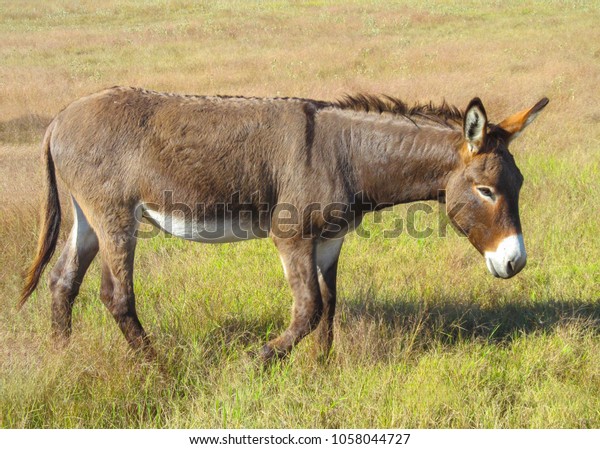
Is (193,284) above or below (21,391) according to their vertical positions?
below

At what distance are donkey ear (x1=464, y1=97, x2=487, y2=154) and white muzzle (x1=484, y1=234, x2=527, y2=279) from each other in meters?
0.60

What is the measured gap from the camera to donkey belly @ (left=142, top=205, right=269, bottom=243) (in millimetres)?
3879

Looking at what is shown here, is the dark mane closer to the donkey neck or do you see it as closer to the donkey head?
the donkey neck

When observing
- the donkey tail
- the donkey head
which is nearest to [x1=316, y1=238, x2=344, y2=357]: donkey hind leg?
the donkey head

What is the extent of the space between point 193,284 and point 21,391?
5.95 ft

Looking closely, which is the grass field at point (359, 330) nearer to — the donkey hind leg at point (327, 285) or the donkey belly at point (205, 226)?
the donkey hind leg at point (327, 285)

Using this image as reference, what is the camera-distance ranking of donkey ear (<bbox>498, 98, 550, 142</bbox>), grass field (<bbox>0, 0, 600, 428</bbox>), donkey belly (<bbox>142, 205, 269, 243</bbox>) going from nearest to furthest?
grass field (<bbox>0, 0, 600, 428</bbox>) < donkey ear (<bbox>498, 98, 550, 142</bbox>) < donkey belly (<bbox>142, 205, 269, 243</bbox>)

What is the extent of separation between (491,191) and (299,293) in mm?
1357

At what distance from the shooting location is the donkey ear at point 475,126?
3451 mm

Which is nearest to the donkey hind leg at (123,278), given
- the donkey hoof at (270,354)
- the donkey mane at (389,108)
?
the donkey hoof at (270,354)

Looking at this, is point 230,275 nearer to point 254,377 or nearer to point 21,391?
point 254,377

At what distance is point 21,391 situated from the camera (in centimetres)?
329

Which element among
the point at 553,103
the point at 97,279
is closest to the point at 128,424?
the point at 97,279

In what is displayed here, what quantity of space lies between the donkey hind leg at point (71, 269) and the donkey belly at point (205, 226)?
63 centimetres
